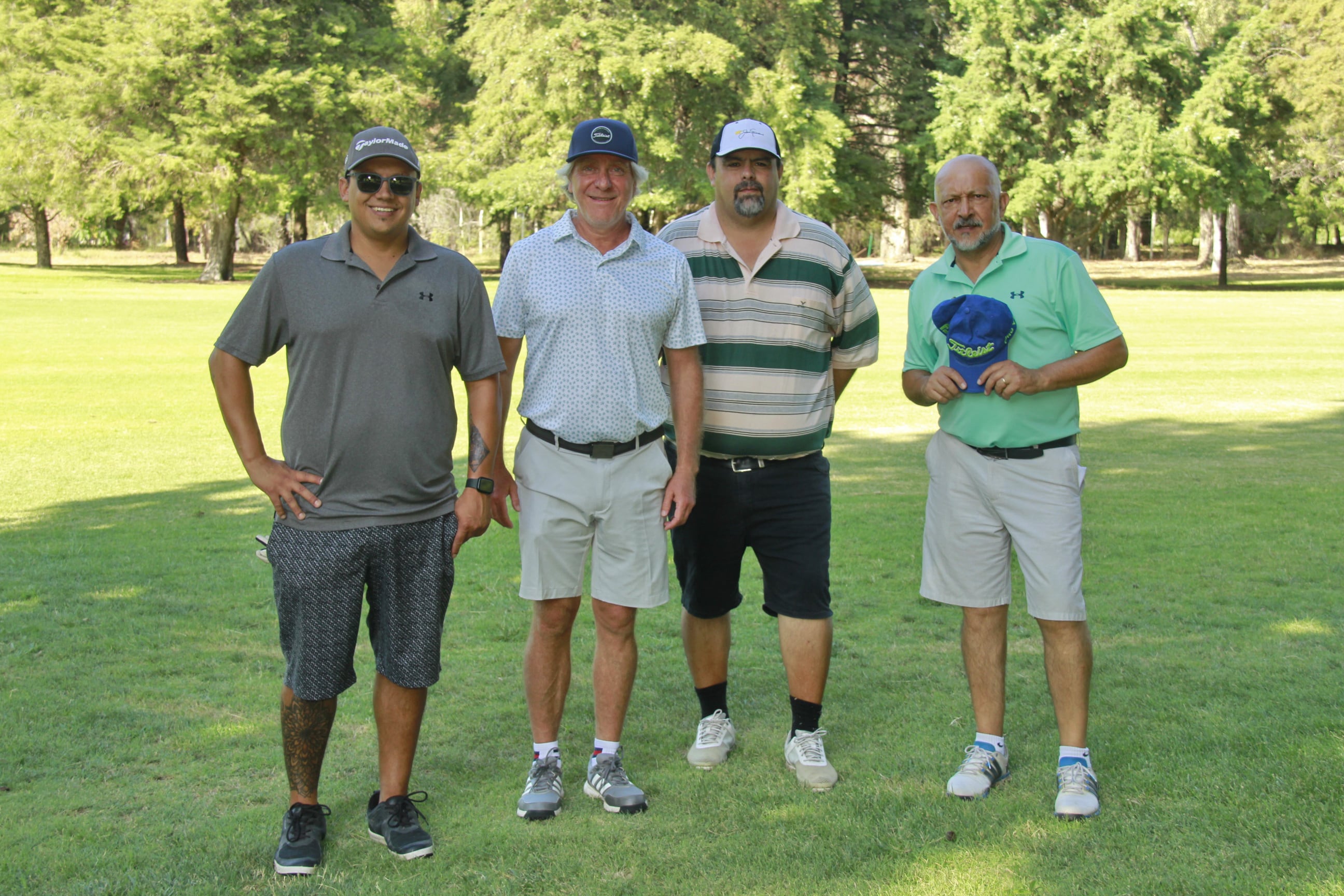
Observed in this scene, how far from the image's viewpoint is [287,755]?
12.8 feet

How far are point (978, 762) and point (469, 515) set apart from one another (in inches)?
76.7

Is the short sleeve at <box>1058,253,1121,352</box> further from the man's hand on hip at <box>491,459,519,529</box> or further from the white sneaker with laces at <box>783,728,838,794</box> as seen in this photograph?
the man's hand on hip at <box>491,459,519,529</box>

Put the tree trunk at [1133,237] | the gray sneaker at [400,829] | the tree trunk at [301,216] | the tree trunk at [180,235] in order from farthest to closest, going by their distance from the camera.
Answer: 1. the tree trunk at [1133,237]
2. the tree trunk at [180,235]
3. the tree trunk at [301,216]
4. the gray sneaker at [400,829]

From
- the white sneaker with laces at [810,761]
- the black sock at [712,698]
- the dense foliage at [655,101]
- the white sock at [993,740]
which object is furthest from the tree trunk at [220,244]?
the white sock at [993,740]

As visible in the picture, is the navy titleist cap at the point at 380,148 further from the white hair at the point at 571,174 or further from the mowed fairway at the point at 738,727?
the mowed fairway at the point at 738,727

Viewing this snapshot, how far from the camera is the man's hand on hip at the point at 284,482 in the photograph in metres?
3.72

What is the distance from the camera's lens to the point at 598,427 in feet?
13.8

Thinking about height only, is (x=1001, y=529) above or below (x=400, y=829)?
above

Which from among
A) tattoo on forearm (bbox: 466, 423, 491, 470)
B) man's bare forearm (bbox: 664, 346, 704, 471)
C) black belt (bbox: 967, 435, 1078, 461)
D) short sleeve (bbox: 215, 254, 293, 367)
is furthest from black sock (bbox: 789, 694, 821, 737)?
short sleeve (bbox: 215, 254, 293, 367)

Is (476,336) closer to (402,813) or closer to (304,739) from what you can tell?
(304,739)

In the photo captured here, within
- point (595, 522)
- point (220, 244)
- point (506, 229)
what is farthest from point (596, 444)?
point (506, 229)

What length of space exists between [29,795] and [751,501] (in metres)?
2.69

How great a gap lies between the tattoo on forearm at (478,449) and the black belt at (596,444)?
0.98 feet

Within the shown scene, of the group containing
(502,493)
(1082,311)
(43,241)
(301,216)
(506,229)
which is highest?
(301,216)
